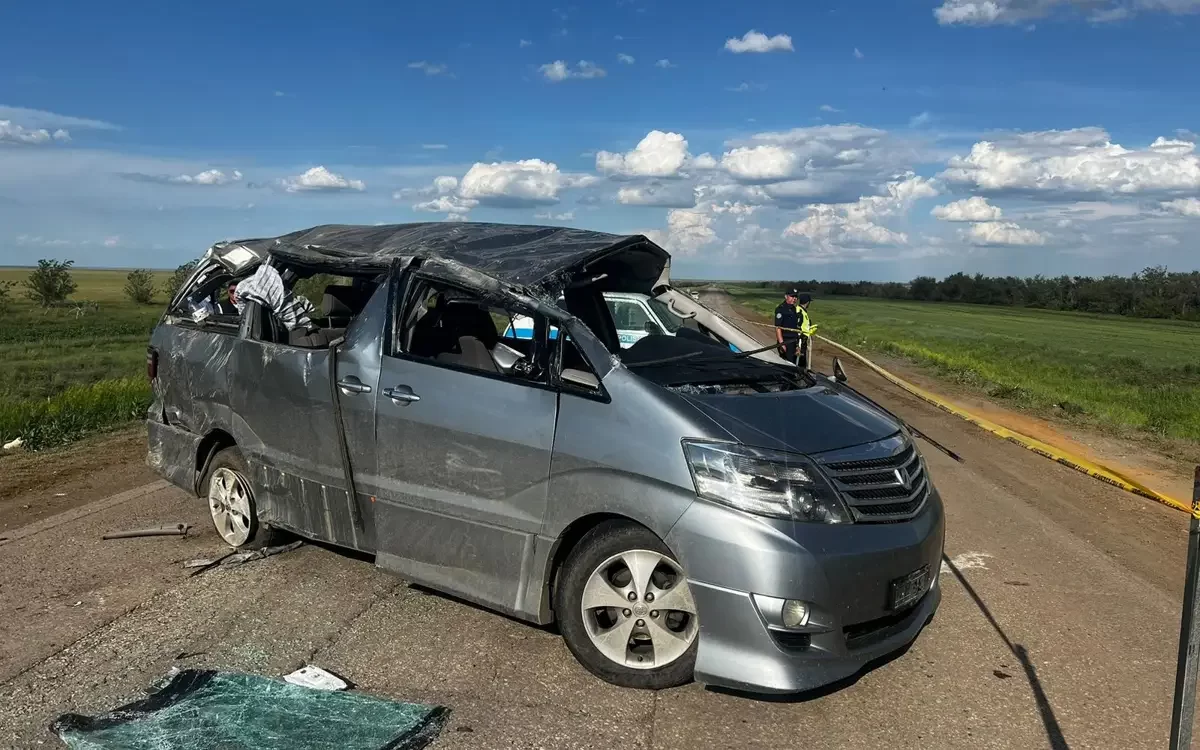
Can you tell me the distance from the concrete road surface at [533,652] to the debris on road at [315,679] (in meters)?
0.10

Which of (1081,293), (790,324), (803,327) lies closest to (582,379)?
(790,324)

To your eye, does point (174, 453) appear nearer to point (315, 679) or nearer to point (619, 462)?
point (315, 679)

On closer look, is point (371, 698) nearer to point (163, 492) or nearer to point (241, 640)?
point (241, 640)

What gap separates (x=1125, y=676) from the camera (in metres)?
4.51

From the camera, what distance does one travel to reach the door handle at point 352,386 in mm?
5043

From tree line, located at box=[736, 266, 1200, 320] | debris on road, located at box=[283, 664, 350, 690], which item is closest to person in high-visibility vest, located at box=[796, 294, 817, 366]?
debris on road, located at box=[283, 664, 350, 690]

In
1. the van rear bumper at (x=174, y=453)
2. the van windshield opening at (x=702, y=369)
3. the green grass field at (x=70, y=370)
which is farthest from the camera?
the green grass field at (x=70, y=370)

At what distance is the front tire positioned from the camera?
406cm

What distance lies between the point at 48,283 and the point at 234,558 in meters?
67.2

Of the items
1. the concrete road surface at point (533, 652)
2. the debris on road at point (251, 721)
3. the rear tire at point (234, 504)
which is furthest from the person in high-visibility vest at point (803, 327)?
the debris on road at point (251, 721)

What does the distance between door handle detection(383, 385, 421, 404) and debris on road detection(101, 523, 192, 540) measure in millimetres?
2656

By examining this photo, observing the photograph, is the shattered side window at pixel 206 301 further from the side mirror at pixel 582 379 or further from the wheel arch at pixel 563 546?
the wheel arch at pixel 563 546

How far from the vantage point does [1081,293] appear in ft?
351

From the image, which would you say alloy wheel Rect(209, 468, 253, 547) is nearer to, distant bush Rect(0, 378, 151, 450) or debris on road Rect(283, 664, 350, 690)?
debris on road Rect(283, 664, 350, 690)
